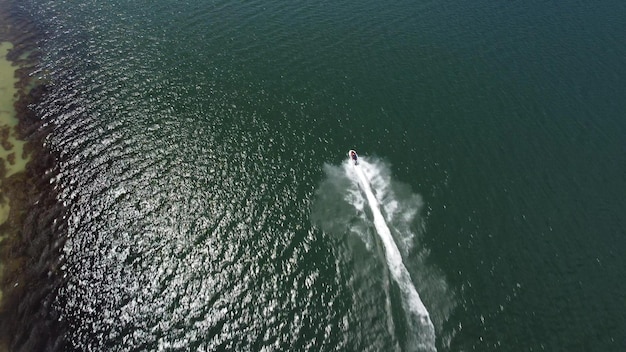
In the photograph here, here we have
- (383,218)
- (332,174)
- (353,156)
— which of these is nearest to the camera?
(383,218)

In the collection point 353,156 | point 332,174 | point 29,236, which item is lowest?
point 332,174

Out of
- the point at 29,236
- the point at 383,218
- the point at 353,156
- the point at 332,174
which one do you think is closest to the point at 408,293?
the point at 383,218

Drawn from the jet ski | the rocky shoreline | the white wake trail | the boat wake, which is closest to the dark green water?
the boat wake

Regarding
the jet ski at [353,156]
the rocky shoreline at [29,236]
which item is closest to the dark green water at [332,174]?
the rocky shoreline at [29,236]

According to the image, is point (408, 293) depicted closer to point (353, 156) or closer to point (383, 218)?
point (383, 218)

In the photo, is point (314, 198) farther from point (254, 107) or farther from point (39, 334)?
point (39, 334)

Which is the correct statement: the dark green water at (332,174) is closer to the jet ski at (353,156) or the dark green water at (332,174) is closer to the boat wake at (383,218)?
the boat wake at (383,218)

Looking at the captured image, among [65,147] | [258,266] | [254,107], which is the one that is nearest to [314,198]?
[258,266]
